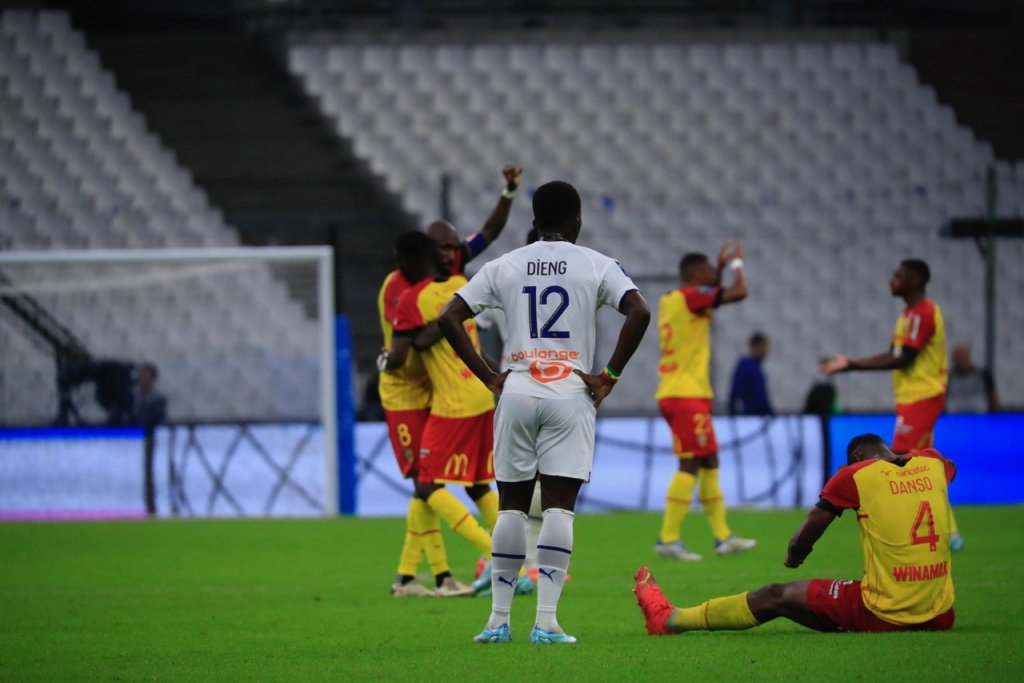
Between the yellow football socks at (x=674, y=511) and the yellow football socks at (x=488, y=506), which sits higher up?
the yellow football socks at (x=488, y=506)

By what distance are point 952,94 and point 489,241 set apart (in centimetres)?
1801

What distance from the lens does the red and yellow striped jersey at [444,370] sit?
28.1 feet

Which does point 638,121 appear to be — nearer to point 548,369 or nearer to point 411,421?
point 411,421

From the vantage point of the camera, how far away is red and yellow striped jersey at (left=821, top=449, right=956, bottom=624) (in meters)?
6.12

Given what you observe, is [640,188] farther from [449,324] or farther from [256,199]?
[449,324]

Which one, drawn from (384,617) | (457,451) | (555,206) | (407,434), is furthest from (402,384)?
(555,206)

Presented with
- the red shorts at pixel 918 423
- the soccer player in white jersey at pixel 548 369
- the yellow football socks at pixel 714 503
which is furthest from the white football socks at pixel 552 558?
the red shorts at pixel 918 423

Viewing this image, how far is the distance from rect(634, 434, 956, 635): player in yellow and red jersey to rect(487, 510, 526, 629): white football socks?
0.84 meters

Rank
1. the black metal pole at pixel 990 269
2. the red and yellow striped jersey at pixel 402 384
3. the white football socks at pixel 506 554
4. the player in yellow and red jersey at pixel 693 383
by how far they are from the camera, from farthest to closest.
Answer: the black metal pole at pixel 990 269 < the player in yellow and red jersey at pixel 693 383 < the red and yellow striped jersey at pixel 402 384 < the white football socks at pixel 506 554

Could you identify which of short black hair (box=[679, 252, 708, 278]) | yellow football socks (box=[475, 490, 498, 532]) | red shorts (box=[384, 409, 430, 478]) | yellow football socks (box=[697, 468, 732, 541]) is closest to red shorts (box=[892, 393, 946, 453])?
yellow football socks (box=[697, 468, 732, 541])

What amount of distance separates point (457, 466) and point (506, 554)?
220 centimetres

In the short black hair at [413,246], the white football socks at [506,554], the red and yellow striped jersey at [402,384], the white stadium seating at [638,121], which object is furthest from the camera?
the white stadium seating at [638,121]

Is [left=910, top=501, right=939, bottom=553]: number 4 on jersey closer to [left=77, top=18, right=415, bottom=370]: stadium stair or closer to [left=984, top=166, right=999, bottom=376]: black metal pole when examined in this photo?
[left=984, top=166, right=999, bottom=376]: black metal pole

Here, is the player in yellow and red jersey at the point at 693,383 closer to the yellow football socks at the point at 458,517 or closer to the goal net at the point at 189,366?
the yellow football socks at the point at 458,517
